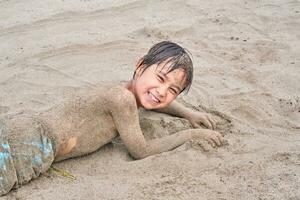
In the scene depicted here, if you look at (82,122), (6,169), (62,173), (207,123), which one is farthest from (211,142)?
(6,169)

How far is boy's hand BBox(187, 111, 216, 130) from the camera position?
319 cm

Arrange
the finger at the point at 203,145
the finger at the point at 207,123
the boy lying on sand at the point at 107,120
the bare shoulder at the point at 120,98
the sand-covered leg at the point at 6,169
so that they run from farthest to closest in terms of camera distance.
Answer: the finger at the point at 207,123 < the finger at the point at 203,145 < the bare shoulder at the point at 120,98 < the boy lying on sand at the point at 107,120 < the sand-covered leg at the point at 6,169

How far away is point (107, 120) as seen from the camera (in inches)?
111

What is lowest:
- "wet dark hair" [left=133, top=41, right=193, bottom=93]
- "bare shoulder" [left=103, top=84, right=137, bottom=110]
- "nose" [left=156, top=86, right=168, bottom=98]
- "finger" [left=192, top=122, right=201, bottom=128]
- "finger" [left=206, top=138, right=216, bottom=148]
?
"finger" [left=192, top=122, right=201, bottom=128]

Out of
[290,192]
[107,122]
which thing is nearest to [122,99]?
[107,122]

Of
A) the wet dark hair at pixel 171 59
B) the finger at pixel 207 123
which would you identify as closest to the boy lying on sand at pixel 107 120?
the wet dark hair at pixel 171 59

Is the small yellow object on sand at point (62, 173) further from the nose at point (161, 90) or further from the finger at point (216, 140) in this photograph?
the finger at point (216, 140)

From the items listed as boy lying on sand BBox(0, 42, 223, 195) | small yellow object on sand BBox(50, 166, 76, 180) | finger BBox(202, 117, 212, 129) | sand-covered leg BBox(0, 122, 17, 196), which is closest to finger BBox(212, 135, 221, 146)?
boy lying on sand BBox(0, 42, 223, 195)

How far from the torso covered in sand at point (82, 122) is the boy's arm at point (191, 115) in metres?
0.59

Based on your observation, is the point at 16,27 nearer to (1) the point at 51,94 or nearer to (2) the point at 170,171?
(1) the point at 51,94

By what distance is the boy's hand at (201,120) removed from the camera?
3193 mm

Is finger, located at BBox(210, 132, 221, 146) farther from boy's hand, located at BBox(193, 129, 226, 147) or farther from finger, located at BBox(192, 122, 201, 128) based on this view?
finger, located at BBox(192, 122, 201, 128)

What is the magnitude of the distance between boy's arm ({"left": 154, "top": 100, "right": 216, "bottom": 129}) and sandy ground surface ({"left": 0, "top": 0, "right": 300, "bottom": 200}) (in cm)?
5

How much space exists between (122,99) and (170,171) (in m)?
0.48
